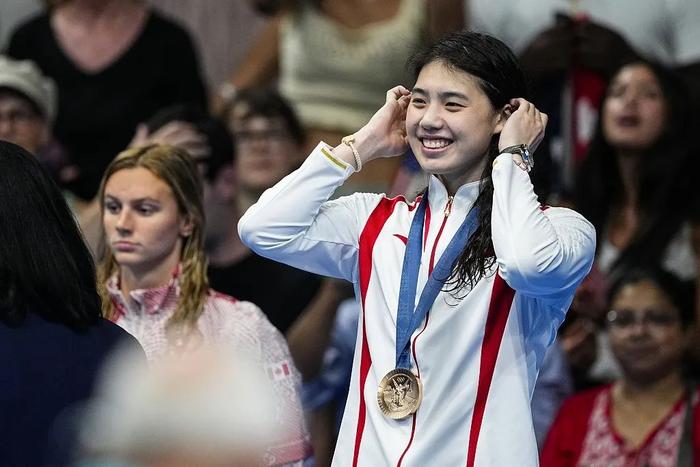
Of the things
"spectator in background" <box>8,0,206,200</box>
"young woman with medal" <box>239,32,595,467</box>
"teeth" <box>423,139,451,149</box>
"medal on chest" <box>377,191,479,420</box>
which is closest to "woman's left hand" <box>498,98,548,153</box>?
"young woman with medal" <box>239,32,595,467</box>

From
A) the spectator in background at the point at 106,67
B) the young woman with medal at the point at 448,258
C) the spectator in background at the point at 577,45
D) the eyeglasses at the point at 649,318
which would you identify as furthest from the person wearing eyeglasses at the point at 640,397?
the spectator in background at the point at 106,67

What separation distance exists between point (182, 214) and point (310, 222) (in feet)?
3.15

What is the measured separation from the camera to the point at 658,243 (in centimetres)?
616

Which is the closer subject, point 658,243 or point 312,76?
point 658,243

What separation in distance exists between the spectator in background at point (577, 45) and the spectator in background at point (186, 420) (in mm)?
4496

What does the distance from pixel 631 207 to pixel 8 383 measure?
12.0 ft

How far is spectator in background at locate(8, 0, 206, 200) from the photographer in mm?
6711

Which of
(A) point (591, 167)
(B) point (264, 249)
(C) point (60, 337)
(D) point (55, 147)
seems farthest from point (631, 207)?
(C) point (60, 337)

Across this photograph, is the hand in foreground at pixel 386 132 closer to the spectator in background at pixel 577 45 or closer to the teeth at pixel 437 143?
the teeth at pixel 437 143

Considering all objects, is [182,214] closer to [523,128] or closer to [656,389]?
[523,128]

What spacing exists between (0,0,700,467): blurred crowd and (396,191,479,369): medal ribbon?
0.22 m

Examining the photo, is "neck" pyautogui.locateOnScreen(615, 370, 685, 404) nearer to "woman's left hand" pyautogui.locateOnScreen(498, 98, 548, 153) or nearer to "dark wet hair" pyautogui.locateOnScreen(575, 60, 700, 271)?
"dark wet hair" pyautogui.locateOnScreen(575, 60, 700, 271)

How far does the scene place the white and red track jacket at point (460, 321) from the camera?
12.0ft

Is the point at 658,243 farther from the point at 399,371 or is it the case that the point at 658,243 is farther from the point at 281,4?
the point at 399,371
